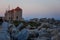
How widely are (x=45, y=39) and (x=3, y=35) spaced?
6.41 feet


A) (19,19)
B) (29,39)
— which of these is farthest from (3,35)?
(19,19)

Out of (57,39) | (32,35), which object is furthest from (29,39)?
(57,39)

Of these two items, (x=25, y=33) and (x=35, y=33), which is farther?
(x=35, y=33)

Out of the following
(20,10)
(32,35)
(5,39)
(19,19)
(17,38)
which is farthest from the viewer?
(19,19)

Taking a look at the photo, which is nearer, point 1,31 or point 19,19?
point 1,31

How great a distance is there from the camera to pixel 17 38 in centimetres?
696

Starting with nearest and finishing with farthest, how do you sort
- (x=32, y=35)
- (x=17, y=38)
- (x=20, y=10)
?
(x=17, y=38)
(x=32, y=35)
(x=20, y=10)

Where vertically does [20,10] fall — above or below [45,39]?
above

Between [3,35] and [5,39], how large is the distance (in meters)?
0.14

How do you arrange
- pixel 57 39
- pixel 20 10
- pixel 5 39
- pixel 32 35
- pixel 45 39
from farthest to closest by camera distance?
pixel 20 10, pixel 32 35, pixel 45 39, pixel 57 39, pixel 5 39

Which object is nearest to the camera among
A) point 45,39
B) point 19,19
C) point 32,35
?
point 45,39

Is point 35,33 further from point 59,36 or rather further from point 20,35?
point 59,36

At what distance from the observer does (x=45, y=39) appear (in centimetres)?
648

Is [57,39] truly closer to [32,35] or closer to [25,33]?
[25,33]
